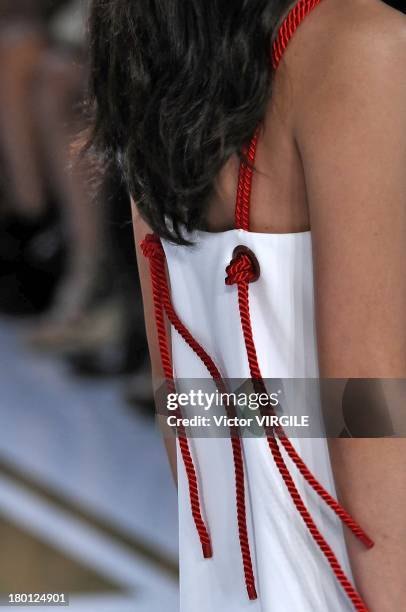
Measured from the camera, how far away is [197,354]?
705 millimetres

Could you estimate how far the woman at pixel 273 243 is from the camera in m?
0.57

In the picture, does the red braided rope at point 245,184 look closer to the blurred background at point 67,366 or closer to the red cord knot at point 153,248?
the red cord knot at point 153,248

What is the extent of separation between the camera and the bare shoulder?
0.55 m

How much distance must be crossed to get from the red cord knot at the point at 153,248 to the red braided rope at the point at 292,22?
20cm

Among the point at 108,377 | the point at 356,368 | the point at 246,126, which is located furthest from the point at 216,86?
the point at 108,377

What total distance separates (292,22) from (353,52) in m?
0.05

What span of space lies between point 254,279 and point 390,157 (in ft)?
0.44

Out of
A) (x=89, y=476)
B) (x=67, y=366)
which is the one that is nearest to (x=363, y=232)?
(x=89, y=476)

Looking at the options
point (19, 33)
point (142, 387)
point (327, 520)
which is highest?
point (19, 33)

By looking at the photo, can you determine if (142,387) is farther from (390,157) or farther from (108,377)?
(390,157)

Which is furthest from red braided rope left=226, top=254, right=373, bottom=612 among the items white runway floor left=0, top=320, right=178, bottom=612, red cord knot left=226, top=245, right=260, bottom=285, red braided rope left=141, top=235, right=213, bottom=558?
white runway floor left=0, top=320, right=178, bottom=612

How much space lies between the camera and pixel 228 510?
2.36ft

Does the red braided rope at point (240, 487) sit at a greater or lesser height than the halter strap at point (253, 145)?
lesser

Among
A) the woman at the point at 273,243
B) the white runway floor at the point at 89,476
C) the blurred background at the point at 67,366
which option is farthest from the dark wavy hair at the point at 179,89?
the white runway floor at the point at 89,476
